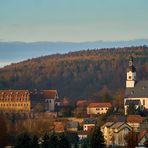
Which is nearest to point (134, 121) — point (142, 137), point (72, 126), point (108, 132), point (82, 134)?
point (108, 132)

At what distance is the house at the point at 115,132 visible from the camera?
291ft

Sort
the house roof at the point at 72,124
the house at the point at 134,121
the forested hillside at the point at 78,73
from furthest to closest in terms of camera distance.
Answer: the forested hillside at the point at 78,73
the house roof at the point at 72,124
the house at the point at 134,121

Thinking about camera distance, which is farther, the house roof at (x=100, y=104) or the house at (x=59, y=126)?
the house roof at (x=100, y=104)

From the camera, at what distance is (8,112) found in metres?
122

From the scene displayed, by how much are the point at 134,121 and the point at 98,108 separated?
19523mm

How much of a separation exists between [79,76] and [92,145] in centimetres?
8964

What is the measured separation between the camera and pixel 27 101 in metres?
130

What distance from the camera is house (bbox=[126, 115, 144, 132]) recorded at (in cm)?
9288

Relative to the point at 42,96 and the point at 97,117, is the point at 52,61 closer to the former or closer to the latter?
the point at 42,96

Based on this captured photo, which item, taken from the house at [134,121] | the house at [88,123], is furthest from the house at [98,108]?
the house at [134,121]

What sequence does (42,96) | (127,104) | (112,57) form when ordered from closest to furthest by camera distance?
(127,104) → (42,96) → (112,57)

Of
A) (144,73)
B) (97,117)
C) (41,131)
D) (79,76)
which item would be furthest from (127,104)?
(79,76)

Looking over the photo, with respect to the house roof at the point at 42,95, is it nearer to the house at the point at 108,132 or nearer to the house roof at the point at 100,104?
the house roof at the point at 100,104

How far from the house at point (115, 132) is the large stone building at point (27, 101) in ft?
108
